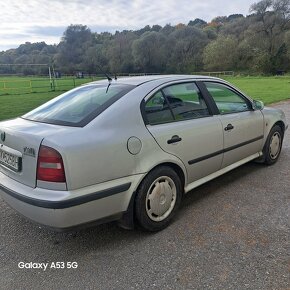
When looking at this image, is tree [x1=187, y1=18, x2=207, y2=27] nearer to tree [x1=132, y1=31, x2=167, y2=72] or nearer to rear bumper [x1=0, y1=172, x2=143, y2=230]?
tree [x1=132, y1=31, x2=167, y2=72]

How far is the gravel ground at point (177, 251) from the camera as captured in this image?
230 cm

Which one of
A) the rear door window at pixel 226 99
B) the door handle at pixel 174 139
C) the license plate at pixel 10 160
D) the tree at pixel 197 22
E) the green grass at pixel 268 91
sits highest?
the tree at pixel 197 22

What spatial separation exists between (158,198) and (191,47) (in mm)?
82206

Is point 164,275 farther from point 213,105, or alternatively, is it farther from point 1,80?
point 1,80

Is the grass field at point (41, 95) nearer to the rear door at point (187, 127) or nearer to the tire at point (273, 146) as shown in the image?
the rear door at point (187, 127)

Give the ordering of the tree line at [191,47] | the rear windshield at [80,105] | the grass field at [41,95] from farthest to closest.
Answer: the tree line at [191,47] < the grass field at [41,95] < the rear windshield at [80,105]

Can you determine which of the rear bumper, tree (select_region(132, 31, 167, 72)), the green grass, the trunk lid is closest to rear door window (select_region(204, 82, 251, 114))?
the rear bumper

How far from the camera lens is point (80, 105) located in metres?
3.09

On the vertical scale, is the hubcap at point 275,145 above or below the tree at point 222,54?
below

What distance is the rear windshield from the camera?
9.15 feet

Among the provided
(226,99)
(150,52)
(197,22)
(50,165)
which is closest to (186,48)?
(150,52)

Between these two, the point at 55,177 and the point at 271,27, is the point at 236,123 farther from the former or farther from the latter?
the point at 271,27

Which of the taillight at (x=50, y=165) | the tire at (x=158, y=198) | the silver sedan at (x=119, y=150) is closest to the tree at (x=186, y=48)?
the silver sedan at (x=119, y=150)

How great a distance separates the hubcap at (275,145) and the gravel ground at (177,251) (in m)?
1.22
